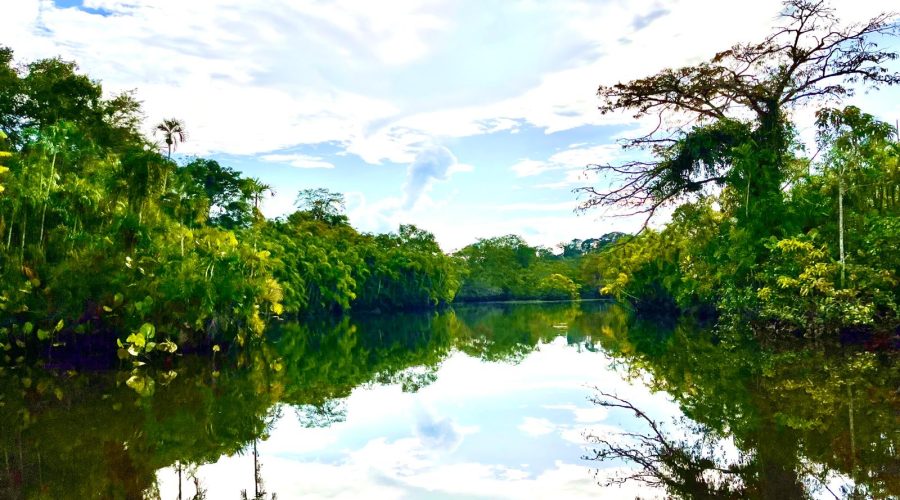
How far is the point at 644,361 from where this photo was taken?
13719 millimetres

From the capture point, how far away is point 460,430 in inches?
298

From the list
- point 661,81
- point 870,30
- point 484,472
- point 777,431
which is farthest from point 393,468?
point 870,30

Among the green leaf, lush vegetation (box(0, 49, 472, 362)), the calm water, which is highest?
lush vegetation (box(0, 49, 472, 362))

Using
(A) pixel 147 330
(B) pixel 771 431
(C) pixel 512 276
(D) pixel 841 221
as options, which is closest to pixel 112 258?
(A) pixel 147 330

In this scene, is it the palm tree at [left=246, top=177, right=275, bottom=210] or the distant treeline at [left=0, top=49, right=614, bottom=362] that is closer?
the distant treeline at [left=0, top=49, right=614, bottom=362]

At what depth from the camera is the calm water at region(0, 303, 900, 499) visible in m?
5.23

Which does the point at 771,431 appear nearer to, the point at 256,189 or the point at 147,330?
the point at 147,330

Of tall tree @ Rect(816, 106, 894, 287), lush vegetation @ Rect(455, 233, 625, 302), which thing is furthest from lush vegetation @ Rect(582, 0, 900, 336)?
lush vegetation @ Rect(455, 233, 625, 302)

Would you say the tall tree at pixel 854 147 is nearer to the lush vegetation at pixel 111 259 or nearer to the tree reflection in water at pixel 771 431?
the tree reflection in water at pixel 771 431

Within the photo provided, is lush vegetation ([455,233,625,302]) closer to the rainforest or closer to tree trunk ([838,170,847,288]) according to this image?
the rainforest

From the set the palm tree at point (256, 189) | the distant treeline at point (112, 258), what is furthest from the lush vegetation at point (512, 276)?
the distant treeline at point (112, 258)

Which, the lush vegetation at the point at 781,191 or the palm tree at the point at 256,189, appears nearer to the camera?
the lush vegetation at the point at 781,191

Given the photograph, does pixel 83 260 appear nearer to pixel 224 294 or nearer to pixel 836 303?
pixel 224 294

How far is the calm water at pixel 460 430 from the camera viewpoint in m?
5.23
